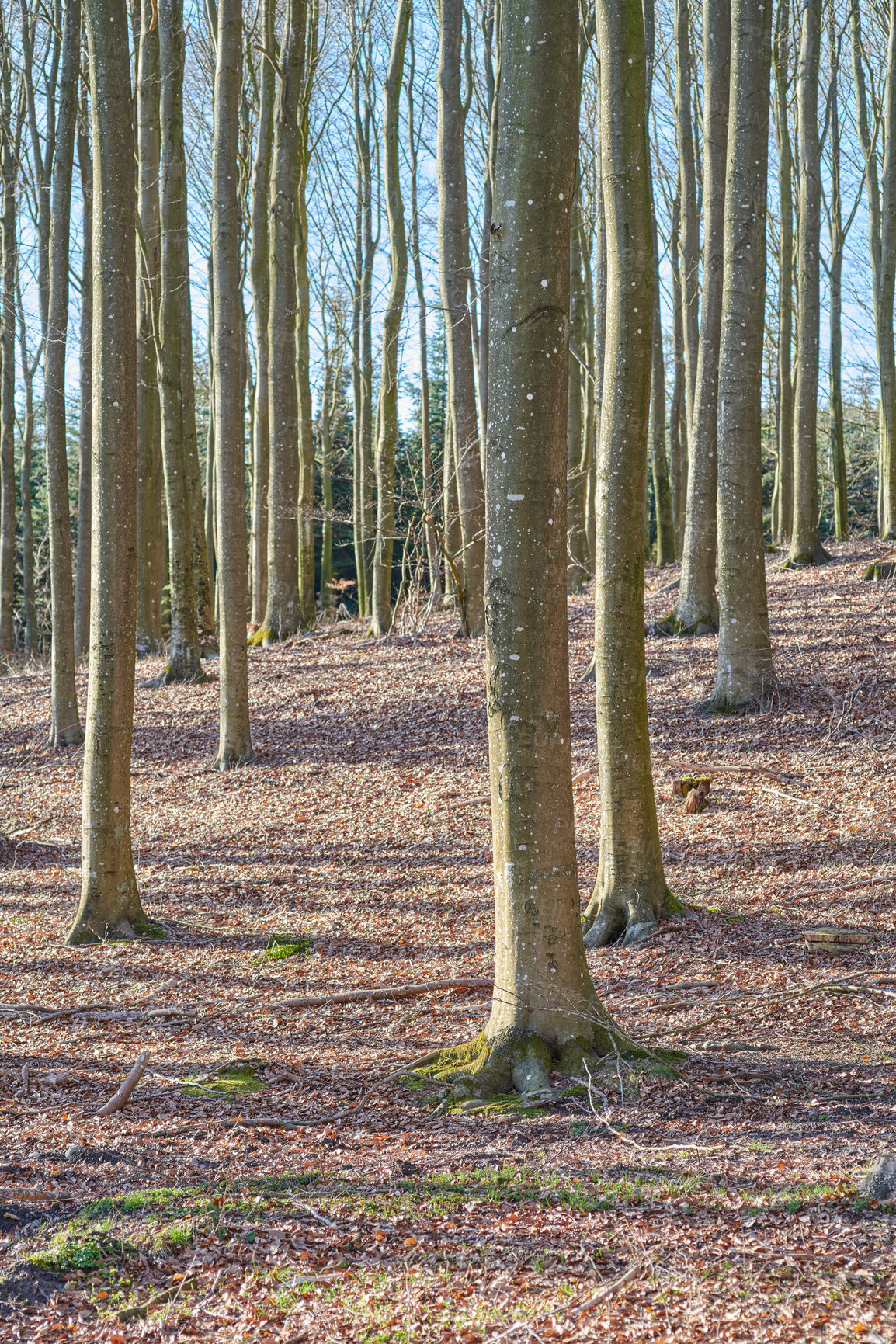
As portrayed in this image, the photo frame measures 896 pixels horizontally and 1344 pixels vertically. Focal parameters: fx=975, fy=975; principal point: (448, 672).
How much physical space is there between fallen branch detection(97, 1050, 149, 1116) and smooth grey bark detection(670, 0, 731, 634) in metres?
8.16

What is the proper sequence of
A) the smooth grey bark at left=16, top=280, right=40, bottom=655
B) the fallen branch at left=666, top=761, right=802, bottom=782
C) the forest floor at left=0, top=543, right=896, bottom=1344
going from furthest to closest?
the smooth grey bark at left=16, top=280, right=40, bottom=655, the fallen branch at left=666, top=761, right=802, bottom=782, the forest floor at left=0, top=543, right=896, bottom=1344

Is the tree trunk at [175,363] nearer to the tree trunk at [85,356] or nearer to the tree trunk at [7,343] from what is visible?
the tree trunk at [85,356]

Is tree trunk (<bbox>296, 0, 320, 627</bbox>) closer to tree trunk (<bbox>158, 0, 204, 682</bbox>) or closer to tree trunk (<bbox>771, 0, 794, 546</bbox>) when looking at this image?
tree trunk (<bbox>158, 0, 204, 682</bbox>)

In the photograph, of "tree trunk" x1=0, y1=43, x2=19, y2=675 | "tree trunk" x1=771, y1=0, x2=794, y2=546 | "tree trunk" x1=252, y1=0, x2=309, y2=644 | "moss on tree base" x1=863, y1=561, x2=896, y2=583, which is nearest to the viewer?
"moss on tree base" x1=863, y1=561, x2=896, y2=583

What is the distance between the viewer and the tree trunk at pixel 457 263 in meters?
13.1

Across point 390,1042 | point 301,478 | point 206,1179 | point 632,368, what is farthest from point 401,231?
point 206,1179

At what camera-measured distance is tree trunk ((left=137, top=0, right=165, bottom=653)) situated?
43.2ft

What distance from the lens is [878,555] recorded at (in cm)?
1495

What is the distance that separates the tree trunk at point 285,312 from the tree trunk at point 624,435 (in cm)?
887

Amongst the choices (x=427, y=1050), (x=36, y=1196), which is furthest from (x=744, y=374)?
(x=36, y=1196)

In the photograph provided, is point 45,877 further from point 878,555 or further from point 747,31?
point 878,555

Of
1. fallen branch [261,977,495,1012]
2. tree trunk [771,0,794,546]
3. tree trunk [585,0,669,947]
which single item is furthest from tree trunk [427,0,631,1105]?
tree trunk [771,0,794,546]

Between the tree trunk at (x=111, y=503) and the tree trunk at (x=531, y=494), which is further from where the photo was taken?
the tree trunk at (x=111, y=503)

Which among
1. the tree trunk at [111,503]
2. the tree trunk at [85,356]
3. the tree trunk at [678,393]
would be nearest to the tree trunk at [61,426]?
the tree trunk at [85,356]
